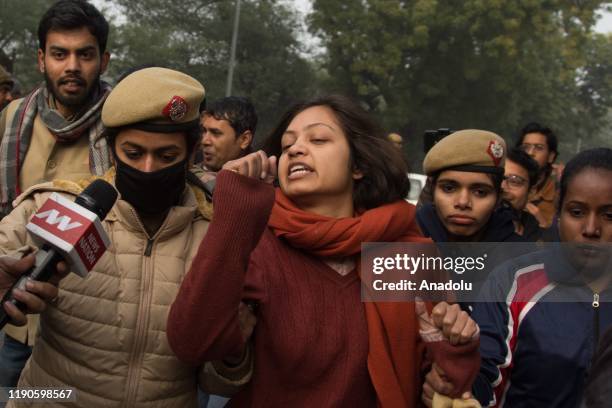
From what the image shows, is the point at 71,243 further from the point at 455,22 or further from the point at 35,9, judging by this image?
the point at 35,9

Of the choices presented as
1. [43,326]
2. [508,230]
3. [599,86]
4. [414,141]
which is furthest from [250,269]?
[599,86]

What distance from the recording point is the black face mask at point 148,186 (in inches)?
88.0

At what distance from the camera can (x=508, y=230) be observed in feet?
10.6

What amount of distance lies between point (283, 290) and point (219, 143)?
2.67 meters

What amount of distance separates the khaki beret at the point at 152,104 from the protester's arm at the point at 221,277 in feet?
1.60

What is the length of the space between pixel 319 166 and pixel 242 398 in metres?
0.73

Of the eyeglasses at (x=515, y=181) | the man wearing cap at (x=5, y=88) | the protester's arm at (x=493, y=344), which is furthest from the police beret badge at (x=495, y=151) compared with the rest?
the man wearing cap at (x=5, y=88)

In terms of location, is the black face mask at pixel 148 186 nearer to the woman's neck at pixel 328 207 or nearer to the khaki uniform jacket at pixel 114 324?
the khaki uniform jacket at pixel 114 324

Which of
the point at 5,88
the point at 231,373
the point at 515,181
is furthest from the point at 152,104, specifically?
the point at 5,88

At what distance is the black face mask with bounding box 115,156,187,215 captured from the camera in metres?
2.23

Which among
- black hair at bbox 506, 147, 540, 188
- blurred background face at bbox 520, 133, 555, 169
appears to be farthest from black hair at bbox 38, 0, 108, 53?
blurred background face at bbox 520, 133, 555, 169

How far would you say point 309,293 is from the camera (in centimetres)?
205

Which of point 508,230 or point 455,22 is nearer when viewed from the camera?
point 508,230

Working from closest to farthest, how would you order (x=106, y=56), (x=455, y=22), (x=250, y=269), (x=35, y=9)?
(x=250, y=269), (x=106, y=56), (x=455, y=22), (x=35, y=9)
